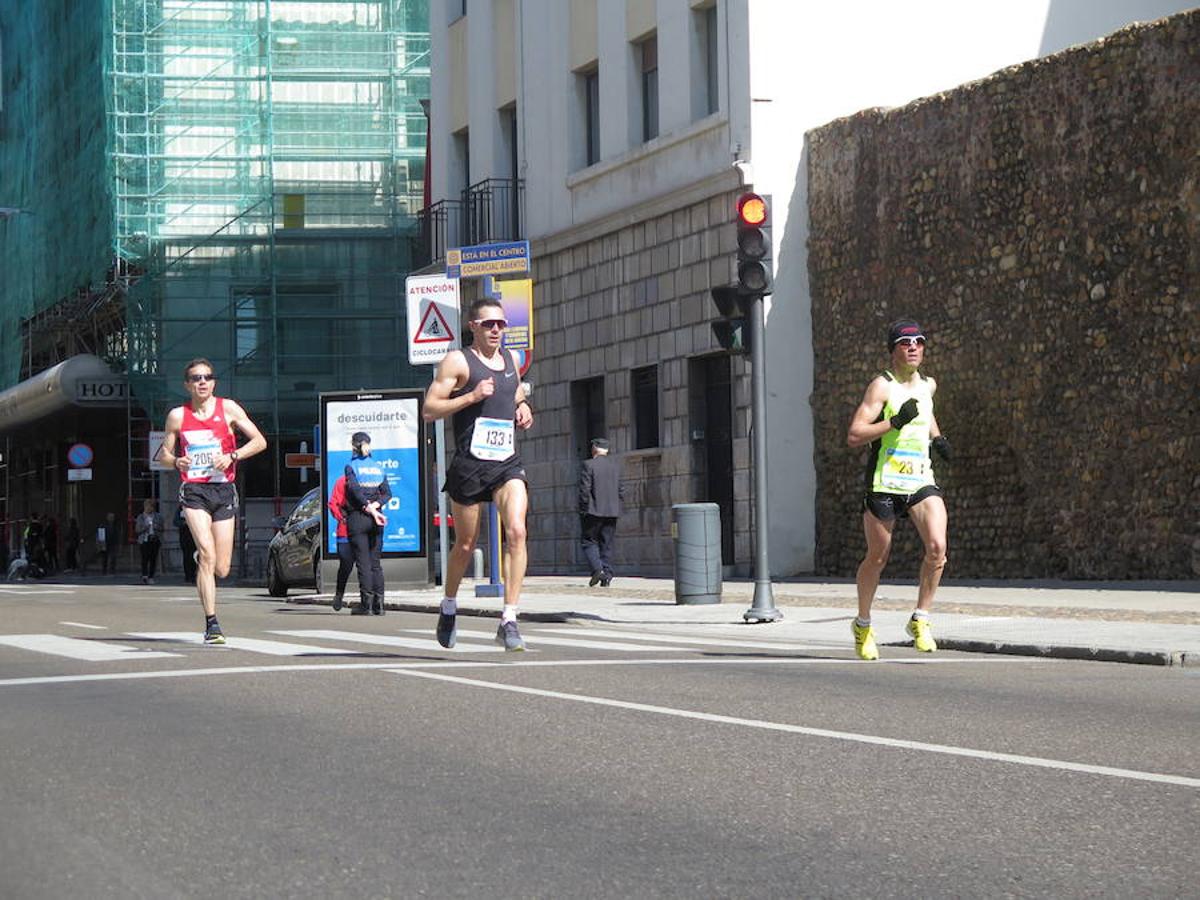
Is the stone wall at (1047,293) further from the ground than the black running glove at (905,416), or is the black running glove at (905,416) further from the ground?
the stone wall at (1047,293)

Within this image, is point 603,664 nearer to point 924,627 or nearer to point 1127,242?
point 924,627

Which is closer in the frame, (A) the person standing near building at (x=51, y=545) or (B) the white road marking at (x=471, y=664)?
(B) the white road marking at (x=471, y=664)

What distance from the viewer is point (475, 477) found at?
12922 mm

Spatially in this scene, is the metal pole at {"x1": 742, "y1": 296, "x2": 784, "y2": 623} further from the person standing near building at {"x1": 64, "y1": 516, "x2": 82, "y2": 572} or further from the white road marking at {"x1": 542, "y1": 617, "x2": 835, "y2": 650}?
the person standing near building at {"x1": 64, "y1": 516, "x2": 82, "y2": 572}

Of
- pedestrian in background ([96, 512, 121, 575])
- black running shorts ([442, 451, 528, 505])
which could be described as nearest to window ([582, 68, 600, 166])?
black running shorts ([442, 451, 528, 505])

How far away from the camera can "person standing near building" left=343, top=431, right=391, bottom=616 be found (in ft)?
71.4

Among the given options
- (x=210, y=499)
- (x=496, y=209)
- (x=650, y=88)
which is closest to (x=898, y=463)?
(x=210, y=499)

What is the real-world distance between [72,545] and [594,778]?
5151 centimetres

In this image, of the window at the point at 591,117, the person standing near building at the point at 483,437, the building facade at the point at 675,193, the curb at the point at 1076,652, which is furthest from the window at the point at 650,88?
the person standing near building at the point at 483,437

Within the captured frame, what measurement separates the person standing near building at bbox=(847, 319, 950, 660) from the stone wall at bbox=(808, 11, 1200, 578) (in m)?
8.51

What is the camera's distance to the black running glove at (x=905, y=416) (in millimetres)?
13000

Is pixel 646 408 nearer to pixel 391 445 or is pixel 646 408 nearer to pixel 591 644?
pixel 391 445

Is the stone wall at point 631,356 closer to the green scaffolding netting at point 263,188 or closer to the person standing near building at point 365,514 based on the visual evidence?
the person standing near building at point 365,514

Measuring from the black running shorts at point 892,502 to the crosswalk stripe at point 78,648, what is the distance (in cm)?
441
